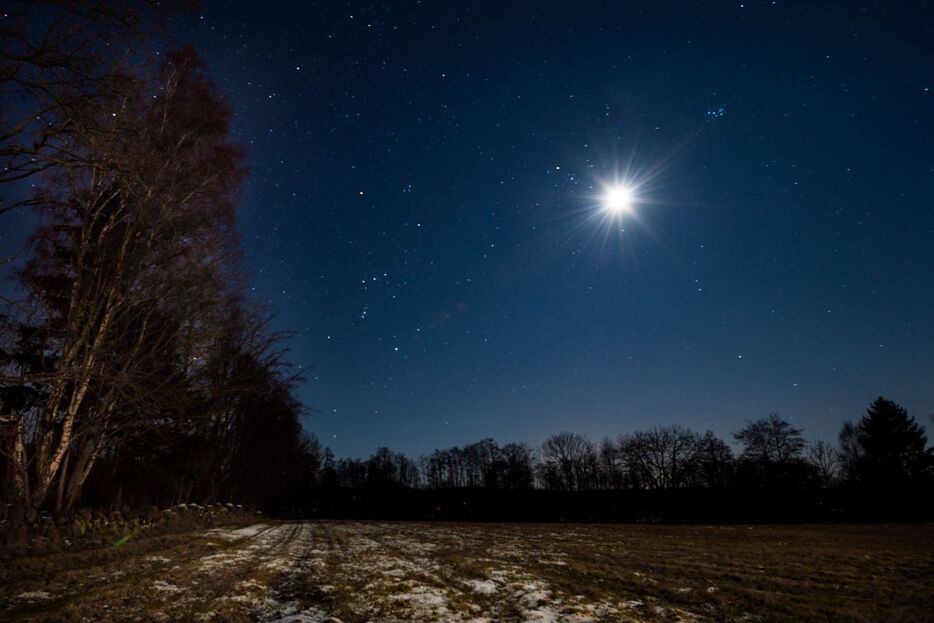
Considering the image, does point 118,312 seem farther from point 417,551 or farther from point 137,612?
point 417,551

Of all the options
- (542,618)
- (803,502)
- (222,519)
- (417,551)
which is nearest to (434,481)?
(803,502)

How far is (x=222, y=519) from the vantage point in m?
23.3

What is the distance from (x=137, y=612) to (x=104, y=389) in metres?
10.1

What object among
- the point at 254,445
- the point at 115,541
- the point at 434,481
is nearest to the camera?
the point at 115,541

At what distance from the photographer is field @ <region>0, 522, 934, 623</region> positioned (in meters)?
5.91

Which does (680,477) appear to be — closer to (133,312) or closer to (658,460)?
(658,460)

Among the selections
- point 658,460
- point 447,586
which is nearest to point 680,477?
point 658,460

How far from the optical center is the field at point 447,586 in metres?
5.91

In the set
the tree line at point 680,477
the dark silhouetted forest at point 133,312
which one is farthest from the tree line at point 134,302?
the tree line at point 680,477

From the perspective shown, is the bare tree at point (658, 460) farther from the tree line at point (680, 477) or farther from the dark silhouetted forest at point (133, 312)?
the dark silhouetted forest at point (133, 312)

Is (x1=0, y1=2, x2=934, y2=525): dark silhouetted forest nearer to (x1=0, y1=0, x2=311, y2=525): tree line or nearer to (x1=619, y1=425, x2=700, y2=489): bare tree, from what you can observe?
(x1=0, y1=0, x2=311, y2=525): tree line

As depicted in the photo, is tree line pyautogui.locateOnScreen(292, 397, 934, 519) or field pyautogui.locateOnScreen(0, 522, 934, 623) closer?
field pyautogui.locateOnScreen(0, 522, 934, 623)

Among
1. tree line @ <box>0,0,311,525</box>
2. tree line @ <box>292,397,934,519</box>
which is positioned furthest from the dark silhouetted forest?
tree line @ <box>292,397,934,519</box>

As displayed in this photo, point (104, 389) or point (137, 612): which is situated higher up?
point (104, 389)
